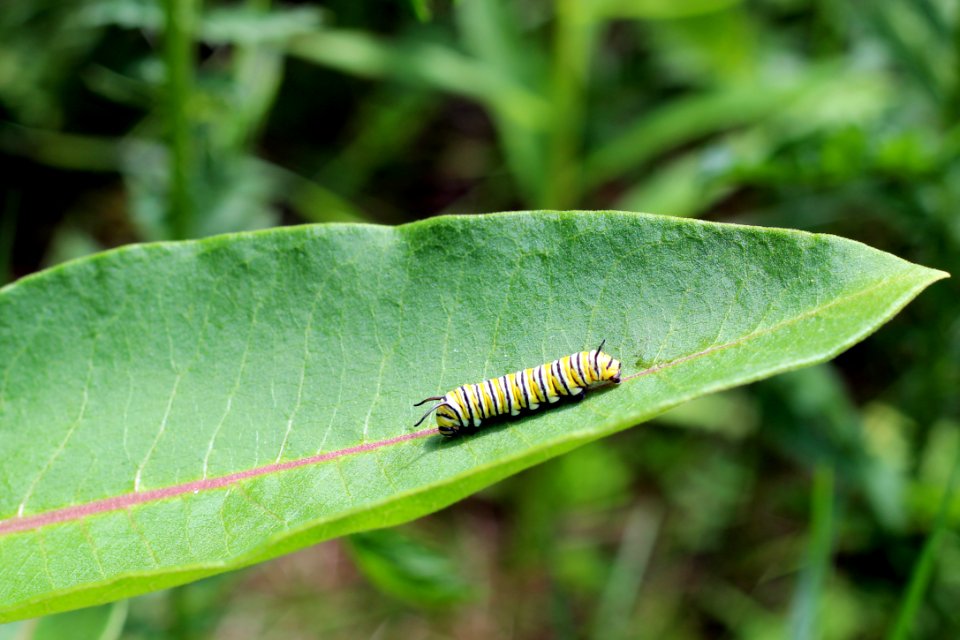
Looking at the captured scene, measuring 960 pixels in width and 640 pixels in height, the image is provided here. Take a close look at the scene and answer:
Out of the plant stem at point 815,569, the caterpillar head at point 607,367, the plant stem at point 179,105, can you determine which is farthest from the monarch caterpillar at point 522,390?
the plant stem at point 179,105

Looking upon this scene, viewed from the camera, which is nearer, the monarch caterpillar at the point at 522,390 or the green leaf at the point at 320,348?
the green leaf at the point at 320,348

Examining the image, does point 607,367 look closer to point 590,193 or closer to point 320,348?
point 320,348

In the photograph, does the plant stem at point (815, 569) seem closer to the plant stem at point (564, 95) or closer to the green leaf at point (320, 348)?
the green leaf at point (320, 348)

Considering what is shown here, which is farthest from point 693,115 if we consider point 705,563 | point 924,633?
point 924,633

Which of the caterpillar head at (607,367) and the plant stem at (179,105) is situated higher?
the plant stem at (179,105)

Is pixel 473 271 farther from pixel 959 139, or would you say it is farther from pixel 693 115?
pixel 693 115

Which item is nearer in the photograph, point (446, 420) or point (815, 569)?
point (446, 420)

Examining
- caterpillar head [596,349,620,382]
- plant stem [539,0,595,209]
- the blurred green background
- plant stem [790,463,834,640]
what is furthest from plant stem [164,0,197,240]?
plant stem [790,463,834,640]

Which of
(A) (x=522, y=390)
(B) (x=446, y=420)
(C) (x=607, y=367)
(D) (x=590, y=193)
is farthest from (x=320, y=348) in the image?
(D) (x=590, y=193)
